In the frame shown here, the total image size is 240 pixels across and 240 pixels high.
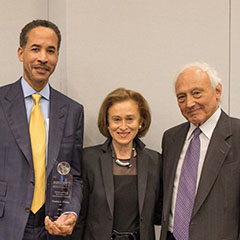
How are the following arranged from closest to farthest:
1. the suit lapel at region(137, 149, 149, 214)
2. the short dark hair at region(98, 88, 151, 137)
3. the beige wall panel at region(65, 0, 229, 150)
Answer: the suit lapel at region(137, 149, 149, 214)
the short dark hair at region(98, 88, 151, 137)
the beige wall panel at region(65, 0, 229, 150)

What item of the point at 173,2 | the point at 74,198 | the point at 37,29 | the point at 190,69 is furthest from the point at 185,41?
the point at 74,198

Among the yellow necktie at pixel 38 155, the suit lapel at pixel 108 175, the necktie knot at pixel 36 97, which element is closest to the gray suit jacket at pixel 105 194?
the suit lapel at pixel 108 175

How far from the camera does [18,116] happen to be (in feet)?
6.93

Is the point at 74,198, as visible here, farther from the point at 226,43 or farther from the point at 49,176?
the point at 226,43

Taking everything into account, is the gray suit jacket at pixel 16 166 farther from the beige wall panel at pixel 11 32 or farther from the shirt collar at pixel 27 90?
the beige wall panel at pixel 11 32

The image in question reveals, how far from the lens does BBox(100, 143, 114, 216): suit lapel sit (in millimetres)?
2262

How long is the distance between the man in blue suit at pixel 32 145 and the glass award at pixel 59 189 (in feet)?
0.06

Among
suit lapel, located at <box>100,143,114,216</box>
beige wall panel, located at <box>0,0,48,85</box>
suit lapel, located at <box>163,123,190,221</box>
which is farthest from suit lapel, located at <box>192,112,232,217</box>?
beige wall panel, located at <box>0,0,48,85</box>

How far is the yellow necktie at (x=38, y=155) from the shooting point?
2.10m

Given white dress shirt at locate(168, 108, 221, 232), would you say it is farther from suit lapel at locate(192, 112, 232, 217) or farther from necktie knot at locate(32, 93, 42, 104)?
necktie knot at locate(32, 93, 42, 104)

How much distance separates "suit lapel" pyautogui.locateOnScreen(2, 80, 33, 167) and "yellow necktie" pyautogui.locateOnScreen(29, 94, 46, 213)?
0.12ft

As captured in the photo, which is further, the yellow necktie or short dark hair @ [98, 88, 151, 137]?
short dark hair @ [98, 88, 151, 137]

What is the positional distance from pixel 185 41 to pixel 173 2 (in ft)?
0.88

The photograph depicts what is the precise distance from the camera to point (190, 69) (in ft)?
7.16
